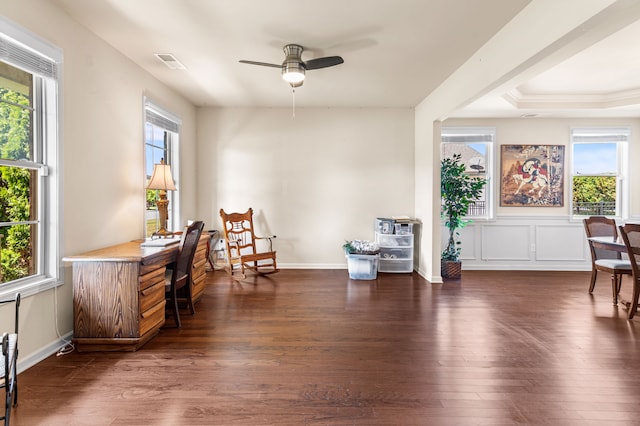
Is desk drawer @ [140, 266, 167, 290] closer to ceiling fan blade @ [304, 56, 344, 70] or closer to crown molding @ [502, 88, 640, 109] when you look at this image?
ceiling fan blade @ [304, 56, 344, 70]

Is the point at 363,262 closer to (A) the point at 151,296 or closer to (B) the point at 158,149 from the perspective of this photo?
(A) the point at 151,296

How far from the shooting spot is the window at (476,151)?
5.76 m

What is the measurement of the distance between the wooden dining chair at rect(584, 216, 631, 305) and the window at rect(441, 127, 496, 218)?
5.06 ft

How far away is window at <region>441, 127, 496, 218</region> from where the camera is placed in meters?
5.76

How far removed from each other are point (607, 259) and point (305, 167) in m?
4.41

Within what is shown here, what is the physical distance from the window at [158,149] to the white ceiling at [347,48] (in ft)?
1.60

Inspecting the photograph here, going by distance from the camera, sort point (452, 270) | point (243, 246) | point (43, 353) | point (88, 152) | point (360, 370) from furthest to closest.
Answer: point (243, 246)
point (452, 270)
point (88, 152)
point (43, 353)
point (360, 370)

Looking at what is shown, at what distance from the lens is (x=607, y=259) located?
414cm

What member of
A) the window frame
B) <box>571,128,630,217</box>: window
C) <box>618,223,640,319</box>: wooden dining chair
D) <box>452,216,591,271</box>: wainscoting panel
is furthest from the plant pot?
the window frame

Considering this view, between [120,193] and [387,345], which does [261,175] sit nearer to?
[120,193]

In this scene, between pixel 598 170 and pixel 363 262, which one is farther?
pixel 598 170

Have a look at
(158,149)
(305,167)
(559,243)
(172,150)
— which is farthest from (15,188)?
(559,243)

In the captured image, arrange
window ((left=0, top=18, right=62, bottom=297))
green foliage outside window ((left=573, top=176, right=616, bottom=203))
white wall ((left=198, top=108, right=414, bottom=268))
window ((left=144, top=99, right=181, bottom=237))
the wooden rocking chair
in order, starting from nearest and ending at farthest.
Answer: window ((left=0, top=18, right=62, bottom=297))
window ((left=144, top=99, right=181, bottom=237))
the wooden rocking chair
white wall ((left=198, top=108, right=414, bottom=268))
green foliage outside window ((left=573, top=176, right=616, bottom=203))

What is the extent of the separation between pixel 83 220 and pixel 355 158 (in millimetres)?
4001
